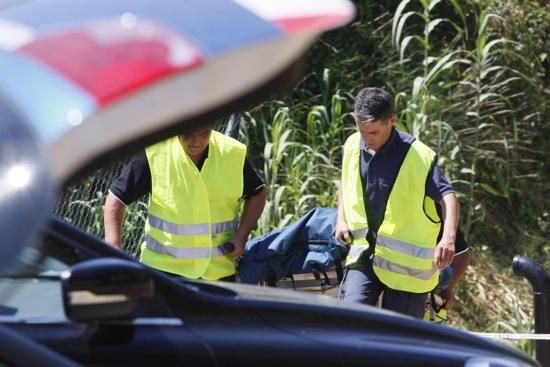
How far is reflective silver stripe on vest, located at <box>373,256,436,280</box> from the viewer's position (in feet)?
22.0

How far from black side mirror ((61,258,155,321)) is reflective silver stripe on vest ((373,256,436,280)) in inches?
128

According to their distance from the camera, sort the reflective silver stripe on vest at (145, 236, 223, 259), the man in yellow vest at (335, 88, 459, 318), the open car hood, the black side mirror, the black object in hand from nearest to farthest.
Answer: the open car hood
the black side mirror
the reflective silver stripe on vest at (145, 236, 223, 259)
the black object in hand
the man in yellow vest at (335, 88, 459, 318)

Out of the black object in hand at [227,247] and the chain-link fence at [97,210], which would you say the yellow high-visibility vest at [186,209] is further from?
the chain-link fence at [97,210]

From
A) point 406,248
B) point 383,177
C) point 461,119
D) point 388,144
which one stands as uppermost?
point 461,119

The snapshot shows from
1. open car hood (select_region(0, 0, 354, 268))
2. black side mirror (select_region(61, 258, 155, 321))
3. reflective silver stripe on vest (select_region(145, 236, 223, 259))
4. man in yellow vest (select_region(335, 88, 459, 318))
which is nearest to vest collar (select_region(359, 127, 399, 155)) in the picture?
man in yellow vest (select_region(335, 88, 459, 318))

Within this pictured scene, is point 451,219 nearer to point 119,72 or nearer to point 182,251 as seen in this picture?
point 182,251

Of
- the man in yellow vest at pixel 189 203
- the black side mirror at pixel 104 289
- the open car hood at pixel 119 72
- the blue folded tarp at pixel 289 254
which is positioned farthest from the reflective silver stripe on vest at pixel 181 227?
the open car hood at pixel 119 72

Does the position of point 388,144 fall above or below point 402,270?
above

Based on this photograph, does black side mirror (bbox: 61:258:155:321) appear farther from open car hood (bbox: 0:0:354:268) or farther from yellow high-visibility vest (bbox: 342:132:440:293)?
yellow high-visibility vest (bbox: 342:132:440:293)

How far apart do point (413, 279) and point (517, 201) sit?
349 cm

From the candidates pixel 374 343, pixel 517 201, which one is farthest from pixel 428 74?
pixel 374 343

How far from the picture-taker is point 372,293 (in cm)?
678

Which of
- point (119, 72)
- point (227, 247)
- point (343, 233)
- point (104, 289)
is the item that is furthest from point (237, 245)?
point (119, 72)

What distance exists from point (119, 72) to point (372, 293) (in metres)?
4.71
